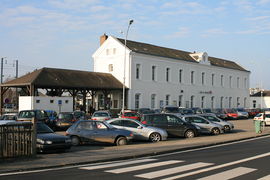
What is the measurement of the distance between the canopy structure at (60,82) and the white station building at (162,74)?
288cm

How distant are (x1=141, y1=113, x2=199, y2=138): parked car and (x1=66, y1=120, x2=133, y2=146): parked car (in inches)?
189

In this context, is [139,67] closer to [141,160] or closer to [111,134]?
[111,134]

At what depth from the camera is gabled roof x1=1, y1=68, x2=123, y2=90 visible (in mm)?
41000

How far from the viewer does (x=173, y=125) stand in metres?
22.3

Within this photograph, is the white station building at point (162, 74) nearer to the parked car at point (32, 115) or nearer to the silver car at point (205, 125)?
the parked car at point (32, 115)

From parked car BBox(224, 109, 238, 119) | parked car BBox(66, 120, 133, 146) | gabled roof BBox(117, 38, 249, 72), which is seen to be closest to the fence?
parked car BBox(66, 120, 133, 146)

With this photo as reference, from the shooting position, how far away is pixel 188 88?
6191 cm

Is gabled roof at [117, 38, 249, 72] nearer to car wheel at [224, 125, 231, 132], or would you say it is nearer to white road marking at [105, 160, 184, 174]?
car wheel at [224, 125, 231, 132]

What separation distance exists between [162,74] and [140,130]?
122 ft

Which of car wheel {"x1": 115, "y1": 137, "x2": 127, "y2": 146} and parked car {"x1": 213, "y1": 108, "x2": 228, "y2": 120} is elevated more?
parked car {"x1": 213, "y1": 108, "x2": 228, "y2": 120}

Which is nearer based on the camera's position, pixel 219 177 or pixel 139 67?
pixel 219 177

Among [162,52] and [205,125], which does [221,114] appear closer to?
[162,52]

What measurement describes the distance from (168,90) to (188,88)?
590 cm

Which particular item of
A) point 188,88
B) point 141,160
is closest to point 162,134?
point 141,160
